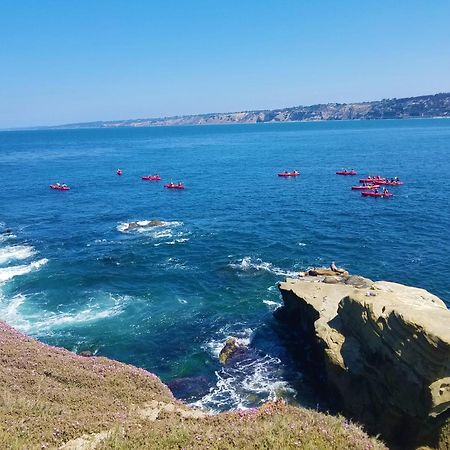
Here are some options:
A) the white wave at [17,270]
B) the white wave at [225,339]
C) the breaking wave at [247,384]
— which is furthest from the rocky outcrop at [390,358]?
the white wave at [17,270]

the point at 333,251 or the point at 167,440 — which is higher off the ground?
the point at 167,440

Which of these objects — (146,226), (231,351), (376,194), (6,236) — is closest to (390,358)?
(231,351)

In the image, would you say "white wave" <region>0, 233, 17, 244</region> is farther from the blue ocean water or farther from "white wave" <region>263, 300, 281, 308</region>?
"white wave" <region>263, 300, 281, 308</region>

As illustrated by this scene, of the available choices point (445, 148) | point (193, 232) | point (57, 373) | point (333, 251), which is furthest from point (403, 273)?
point (445, 148)

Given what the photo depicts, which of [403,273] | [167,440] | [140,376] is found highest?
[167,440]

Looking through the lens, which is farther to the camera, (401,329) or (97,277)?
(97,277)

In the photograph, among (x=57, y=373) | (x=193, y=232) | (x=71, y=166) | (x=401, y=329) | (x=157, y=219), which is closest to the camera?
(x=57, y=373)

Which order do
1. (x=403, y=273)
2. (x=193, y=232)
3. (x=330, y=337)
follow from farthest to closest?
(x=193, y=232) < (x=403, y=273) < (x=330, y=337)

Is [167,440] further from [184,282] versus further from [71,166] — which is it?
[71,166]
